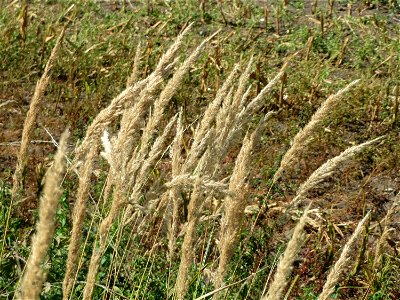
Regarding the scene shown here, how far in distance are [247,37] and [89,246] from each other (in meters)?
3.40

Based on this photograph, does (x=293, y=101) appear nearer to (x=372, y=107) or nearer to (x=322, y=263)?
(x=372, y=107)

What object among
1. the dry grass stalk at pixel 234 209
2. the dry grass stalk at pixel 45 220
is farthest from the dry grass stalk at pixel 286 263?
the dry grass stalk at pixel 234 209

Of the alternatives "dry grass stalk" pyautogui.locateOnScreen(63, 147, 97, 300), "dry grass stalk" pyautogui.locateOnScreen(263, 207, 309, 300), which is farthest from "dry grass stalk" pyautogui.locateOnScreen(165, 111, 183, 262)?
"dry grass stalk" pyautogui.locateOnScreen(263, 207, 309, 300)

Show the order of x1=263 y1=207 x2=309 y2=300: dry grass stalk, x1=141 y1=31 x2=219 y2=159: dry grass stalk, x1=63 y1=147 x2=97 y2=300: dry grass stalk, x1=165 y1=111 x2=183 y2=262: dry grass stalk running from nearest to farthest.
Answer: x1=263 y1=207 x2=309 y2=300: dry grass stalk, x1=63 y1=147 x2=97 y2=300: dry grass stalk, x1=141 y1=31 x2=219 y2=159: dry grass stalk, x1=165 y1=111 x2=183 y2=262: dry grass stalk

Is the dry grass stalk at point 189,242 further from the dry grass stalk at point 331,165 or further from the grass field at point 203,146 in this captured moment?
the dry grass stalk at point 331,165

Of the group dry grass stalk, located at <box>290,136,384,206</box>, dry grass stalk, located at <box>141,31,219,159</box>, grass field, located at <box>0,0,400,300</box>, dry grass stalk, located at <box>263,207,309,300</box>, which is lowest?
grass field, located at <box>0,0,400,300</box>

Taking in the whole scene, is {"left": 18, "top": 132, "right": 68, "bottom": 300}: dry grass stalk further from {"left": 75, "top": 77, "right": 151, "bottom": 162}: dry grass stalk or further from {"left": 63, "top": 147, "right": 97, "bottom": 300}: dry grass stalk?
{"left": 75, "top": 77, "right": 151, "bottom": 162}: dry grass stalk

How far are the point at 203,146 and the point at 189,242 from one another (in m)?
0.31

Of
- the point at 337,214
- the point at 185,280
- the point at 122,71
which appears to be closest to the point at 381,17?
the point at 122,71

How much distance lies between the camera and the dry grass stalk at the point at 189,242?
93.5 inches

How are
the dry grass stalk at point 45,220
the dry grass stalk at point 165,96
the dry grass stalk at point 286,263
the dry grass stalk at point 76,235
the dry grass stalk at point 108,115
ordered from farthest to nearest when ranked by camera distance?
the dry grass stalk at point 165,96, the dry grass stalk at point 108,115, the dry grass stalk at point 76,235, the dry grass stalk at point 286,263, the dry grass stalk at point 45,220

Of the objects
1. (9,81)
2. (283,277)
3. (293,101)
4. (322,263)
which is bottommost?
(322,263)

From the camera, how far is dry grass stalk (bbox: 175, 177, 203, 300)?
2.38 meters

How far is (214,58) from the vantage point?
6270 mm
